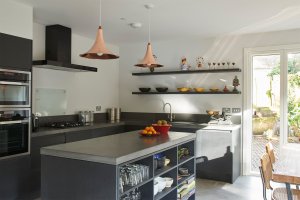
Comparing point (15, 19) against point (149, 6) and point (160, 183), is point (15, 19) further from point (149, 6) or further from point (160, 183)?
point (160, 183)

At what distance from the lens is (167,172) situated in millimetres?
2996

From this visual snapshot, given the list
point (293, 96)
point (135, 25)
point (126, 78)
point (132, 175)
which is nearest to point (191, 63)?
point (126, 78)

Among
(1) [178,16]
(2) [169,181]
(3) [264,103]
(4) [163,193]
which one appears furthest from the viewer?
(3) [264,103]

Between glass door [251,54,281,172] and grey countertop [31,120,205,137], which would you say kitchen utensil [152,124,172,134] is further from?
glass door [251,54,281,172]

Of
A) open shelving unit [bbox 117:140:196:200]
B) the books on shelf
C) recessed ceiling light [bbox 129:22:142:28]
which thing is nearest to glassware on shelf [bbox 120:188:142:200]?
open shelving unit [bbox 117:140:196:200]

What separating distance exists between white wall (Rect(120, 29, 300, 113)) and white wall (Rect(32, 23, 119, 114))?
10.5 inches

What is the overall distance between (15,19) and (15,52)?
1.36 feet

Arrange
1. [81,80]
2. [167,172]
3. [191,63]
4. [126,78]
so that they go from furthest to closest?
[126,78] → [191,63] → [81,80] → [167,172]

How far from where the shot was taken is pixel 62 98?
4934 mm

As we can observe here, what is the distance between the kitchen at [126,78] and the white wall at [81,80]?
0.02m

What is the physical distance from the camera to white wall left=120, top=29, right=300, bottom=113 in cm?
515

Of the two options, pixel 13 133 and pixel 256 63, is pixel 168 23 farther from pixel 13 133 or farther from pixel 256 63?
pixel 13 133

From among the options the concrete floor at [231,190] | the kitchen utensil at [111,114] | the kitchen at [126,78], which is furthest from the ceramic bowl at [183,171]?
the kitchen utensil at [111,114]

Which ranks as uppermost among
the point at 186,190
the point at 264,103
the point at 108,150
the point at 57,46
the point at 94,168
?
the point at 57,46
